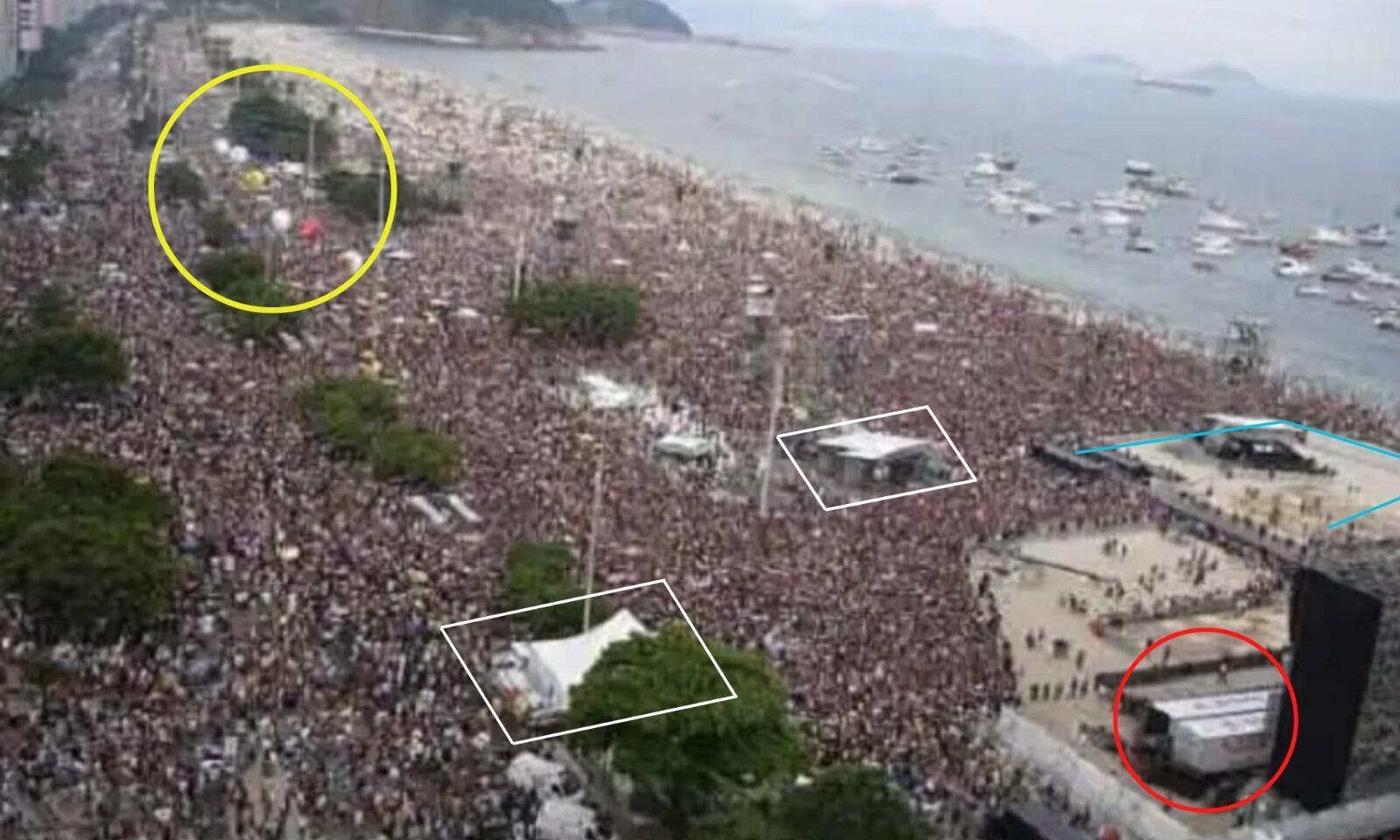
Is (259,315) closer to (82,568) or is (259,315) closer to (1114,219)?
(82,568)

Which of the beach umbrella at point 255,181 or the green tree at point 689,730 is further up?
the green tree at point 689,730

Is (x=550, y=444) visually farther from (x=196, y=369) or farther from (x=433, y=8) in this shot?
(x=433, y=8)

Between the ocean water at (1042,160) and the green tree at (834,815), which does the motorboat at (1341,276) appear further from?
the green tree at (834,815)

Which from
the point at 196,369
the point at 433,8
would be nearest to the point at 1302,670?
the point at 196,369

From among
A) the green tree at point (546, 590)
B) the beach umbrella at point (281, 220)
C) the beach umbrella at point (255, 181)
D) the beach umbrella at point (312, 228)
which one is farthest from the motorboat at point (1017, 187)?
the green tree at point (546, 590)

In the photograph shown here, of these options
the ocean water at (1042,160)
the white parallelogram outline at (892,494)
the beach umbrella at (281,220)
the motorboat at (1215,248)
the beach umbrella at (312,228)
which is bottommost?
the ocean water at (1042,160)

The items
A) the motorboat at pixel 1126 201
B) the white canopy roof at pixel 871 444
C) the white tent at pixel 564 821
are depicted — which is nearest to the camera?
the white tent at pixel 564 821

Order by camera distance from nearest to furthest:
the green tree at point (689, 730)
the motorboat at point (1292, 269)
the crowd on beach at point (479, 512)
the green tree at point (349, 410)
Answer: the green tree at point (689, 730), the crowd on beach at point (479, 512), the green tree at point (349, 410), the motorboat at point (1292, 269)

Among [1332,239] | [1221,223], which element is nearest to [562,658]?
[1221,223]
